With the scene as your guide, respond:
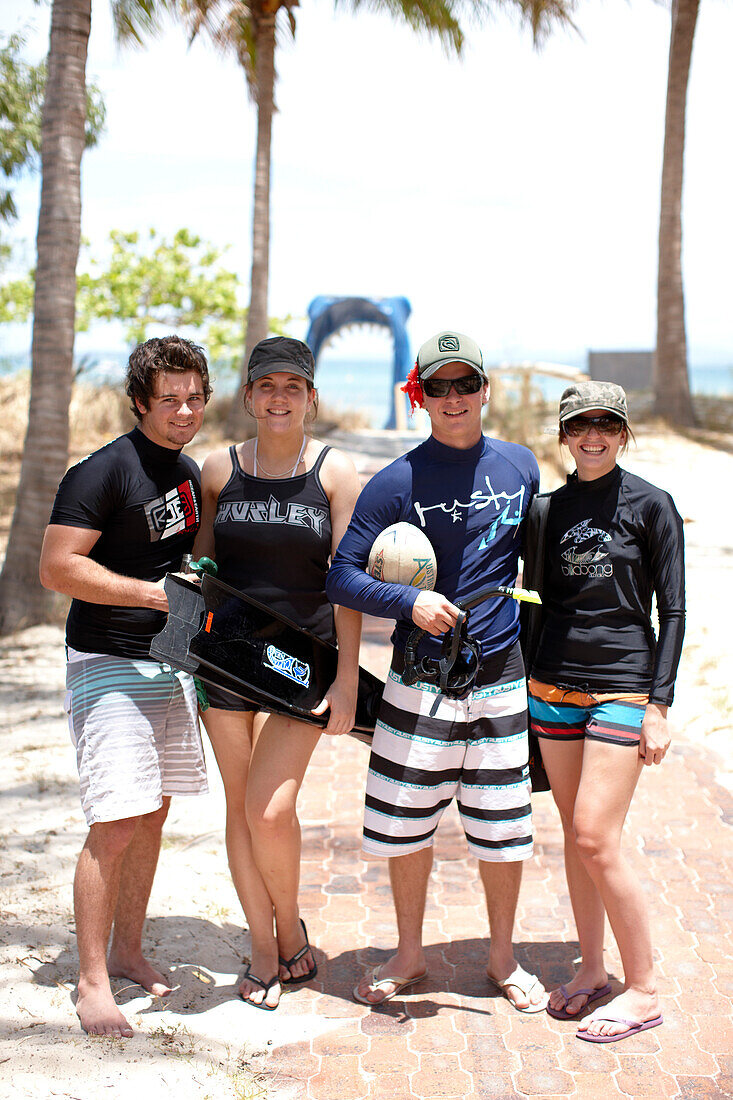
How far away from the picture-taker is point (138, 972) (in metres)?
3.36

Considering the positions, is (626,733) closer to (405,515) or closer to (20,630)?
(405,515)

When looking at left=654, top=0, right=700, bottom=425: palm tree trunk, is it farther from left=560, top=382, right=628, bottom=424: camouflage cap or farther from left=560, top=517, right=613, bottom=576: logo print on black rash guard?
left=560, top=517, right=613, bottom=576: logo print on black rash guard

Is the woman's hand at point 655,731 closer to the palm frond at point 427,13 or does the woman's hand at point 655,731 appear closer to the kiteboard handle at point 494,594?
the kiteboard handle at point 494,594

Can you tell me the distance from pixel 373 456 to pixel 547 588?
13.9m

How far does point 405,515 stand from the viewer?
3.04 meters

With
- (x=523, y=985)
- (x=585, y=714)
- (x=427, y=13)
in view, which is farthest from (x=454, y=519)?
(x=427, y=13)

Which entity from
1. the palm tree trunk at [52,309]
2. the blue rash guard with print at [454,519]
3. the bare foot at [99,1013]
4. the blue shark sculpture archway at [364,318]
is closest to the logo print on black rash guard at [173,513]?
the blue rash guard with print at [454,519]

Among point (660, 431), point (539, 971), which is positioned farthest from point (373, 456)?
point (539, 971)

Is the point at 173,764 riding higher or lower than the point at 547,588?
lower

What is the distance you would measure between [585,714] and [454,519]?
0.76 m

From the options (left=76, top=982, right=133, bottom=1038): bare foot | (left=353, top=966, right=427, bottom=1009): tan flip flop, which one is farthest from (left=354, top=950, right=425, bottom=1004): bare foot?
(left=76, top=982, right=133, bottom=1038): bare foot

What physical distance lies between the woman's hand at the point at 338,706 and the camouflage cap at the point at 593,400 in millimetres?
1137

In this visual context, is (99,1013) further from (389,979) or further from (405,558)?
(405,558)

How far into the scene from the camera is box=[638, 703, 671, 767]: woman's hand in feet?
9.59
